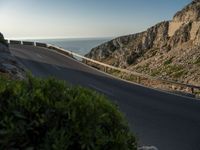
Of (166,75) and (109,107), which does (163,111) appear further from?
(166,75)

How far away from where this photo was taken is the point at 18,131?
4348 mm

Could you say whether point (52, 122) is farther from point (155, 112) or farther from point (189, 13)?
point (189, 13)

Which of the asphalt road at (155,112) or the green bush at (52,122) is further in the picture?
the asphalt road at (155,112)

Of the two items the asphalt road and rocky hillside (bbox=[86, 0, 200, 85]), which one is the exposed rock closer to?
rocky hillside (bbox=[86, 0, 200, 85])

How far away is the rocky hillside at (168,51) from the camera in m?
46.1

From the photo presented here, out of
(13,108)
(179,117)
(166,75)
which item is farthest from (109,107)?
(166,75)

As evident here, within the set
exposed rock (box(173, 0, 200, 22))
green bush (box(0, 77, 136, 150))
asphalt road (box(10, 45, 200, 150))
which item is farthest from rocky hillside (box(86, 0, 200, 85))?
green bush (box(0, 77, 136, 150))

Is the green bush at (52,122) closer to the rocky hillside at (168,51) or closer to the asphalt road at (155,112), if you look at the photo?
the asphalt road at (155,112)

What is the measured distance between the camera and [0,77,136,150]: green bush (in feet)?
14.3

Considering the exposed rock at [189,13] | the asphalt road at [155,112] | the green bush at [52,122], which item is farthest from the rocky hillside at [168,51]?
the green bush at [52,122]

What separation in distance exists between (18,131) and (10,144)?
0.16 metres

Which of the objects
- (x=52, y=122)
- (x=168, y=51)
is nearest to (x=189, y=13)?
(x=168, y=51)

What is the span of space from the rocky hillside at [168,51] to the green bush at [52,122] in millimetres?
33764

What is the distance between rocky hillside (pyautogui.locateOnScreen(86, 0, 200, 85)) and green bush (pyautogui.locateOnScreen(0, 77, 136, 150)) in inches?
1329
